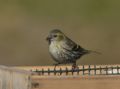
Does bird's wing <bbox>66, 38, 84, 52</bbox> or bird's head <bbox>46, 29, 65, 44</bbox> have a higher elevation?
bird's head <bbox>46, 29, 65, 44</bbox>

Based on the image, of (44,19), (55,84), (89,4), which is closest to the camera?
(55,84)

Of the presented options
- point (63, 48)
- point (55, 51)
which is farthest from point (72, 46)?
point (55, 51)

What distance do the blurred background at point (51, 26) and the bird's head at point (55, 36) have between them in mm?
97

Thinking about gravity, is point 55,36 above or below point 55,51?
above

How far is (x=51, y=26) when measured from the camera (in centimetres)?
590

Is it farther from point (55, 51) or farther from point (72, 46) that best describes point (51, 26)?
point (55, 51)

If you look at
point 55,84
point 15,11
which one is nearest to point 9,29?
point 15,11

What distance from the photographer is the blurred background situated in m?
5.38

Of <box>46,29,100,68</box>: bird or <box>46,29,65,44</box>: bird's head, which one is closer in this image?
<box>46,29,100,68</box>: bird

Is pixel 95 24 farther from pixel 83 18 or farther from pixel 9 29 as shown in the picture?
pixel 9 29

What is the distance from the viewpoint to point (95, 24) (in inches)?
213

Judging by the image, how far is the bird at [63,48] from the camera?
534 cm

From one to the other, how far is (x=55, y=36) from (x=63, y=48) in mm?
105

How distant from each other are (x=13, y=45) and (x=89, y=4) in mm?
614
